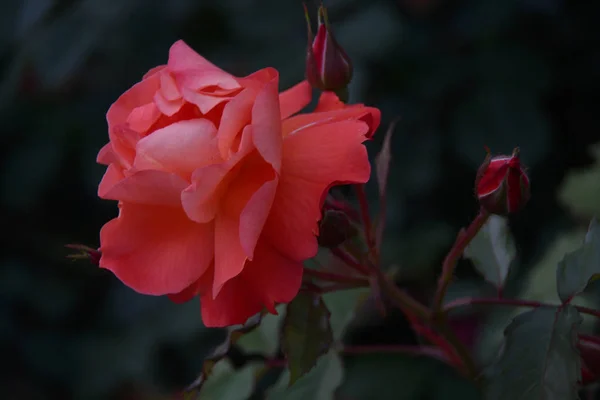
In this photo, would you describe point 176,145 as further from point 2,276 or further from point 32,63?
point 2,276

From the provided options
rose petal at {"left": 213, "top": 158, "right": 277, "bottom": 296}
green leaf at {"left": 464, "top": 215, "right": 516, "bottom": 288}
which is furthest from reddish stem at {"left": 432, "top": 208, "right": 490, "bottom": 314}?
rose petal at {"left": 213, "top": 158, "right": 277, "bottom": 296}

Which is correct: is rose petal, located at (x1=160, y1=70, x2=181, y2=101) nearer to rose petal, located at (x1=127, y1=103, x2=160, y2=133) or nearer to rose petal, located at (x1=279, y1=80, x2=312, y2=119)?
rose petal, located at (x1=127, y1=103, x2=160, y2=133)

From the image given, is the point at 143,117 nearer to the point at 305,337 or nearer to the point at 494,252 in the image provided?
the point at 305,337

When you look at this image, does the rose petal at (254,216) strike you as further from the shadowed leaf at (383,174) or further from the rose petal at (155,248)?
the shadowed leaf at (383,174)

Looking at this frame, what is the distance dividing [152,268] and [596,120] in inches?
58.2

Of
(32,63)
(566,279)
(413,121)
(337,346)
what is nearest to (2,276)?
(32,63)

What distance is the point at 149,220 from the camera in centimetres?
63

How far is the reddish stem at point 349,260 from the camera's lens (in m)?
0.70

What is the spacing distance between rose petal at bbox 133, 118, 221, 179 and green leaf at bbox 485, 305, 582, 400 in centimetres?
35

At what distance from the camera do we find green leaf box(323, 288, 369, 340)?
3.11ft

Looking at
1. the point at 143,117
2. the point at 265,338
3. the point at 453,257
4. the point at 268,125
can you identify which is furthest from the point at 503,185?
the point at 265,338

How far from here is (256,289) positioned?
2.06 feet

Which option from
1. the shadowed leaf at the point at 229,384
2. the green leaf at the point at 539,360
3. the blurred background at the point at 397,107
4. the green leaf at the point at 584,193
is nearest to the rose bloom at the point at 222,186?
the green leaf at the point at 539,360

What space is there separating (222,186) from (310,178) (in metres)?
0.08
